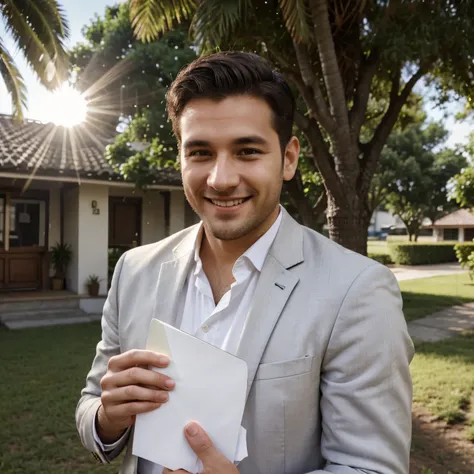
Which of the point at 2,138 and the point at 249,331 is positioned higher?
the point at 2,138

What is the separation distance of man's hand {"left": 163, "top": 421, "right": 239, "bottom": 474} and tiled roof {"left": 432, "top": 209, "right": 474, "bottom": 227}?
49602 mm

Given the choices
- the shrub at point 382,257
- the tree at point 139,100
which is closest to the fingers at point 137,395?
the tree at point 139,100

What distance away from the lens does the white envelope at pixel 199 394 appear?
1.28 metres

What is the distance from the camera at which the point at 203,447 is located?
1250 millimetres

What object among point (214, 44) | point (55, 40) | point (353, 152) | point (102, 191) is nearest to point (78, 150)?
point (102, 191)

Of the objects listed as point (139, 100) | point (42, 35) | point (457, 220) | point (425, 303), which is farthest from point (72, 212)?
point (457, 220)

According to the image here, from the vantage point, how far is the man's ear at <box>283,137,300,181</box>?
72.2 inches

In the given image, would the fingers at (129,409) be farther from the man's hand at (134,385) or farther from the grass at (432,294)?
the grass at (432,294)

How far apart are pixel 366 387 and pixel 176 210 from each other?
12544 millimetres

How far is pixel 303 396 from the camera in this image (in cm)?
139

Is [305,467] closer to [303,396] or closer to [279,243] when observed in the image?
[303,396]

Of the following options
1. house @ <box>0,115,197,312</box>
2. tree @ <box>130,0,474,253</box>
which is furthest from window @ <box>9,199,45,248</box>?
tree @ <box>130,0,474,253</box>

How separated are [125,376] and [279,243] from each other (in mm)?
713

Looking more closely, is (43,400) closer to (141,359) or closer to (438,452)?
(438,452)
